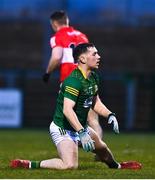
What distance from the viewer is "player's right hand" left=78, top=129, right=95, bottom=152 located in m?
9.77

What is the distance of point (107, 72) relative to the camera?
25906mm

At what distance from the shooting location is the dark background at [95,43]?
82.8 feet

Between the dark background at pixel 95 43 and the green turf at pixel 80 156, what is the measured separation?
14.2ft

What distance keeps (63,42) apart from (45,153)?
191 centimetres

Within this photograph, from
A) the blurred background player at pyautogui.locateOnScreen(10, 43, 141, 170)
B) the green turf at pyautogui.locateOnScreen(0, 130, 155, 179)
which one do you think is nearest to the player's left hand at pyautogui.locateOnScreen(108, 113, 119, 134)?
the blurred background player at pyautogui.locateOnScreen(10, 43, 141, 170)

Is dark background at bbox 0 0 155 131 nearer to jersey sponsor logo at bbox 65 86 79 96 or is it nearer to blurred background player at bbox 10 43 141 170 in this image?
blurred background player at bbox 10 43 141 170

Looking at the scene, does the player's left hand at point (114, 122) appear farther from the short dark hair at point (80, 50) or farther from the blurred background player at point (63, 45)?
the blurred background player at point (63, 45)

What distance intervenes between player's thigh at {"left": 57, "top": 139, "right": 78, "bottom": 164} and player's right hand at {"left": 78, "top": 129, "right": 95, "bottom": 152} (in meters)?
0.47

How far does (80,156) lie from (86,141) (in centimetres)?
338

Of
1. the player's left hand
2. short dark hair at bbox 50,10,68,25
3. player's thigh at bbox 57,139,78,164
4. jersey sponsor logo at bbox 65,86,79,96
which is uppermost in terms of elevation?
short dark hair at bbox 50,10,68,25

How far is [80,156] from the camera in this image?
13148mm

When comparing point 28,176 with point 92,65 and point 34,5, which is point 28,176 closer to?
point 92,65

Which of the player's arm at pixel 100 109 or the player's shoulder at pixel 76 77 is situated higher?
the player's shoulder at pixel 76 77

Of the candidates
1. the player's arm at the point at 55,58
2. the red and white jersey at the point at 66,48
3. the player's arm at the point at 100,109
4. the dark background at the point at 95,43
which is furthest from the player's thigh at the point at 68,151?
the dark background at the point at 95,43
